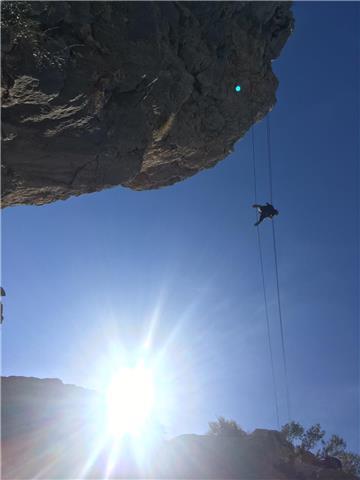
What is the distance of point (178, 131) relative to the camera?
1800 centimetres

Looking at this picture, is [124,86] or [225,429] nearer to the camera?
[124,86]

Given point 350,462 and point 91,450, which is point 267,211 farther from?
point 350,462

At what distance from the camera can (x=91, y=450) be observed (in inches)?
1168

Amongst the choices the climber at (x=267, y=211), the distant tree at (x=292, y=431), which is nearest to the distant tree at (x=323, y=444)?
the distant tree at (x=292, y=431)

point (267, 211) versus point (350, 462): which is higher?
point (267, 211)

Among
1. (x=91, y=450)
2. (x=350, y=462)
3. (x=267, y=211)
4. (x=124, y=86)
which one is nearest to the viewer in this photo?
(x=124, y=86)

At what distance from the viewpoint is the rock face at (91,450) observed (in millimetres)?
27672

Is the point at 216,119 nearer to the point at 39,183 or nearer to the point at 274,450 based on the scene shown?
the point at 39,183

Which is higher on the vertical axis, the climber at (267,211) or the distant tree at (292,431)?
the climber at (267,211)

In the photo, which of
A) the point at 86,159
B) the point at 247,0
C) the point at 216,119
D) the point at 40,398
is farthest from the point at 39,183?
the point at 40,398

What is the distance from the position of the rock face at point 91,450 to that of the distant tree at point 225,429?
948 mm

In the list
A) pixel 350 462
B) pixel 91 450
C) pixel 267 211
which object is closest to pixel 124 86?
pixel 267 211

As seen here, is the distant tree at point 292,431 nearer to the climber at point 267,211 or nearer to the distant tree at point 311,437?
the distant tree at point 311,437

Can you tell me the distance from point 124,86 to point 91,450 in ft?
85.9
